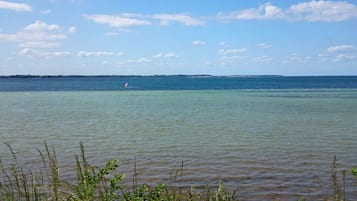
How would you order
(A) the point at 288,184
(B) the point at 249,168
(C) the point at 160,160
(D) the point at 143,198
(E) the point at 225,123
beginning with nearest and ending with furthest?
(D) the point at 143,198, (A) the point at 288,184, (B) the point at 249,168, (C) the point at 160,160, (E) the point at 225,123

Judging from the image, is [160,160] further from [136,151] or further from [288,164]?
[288,164]

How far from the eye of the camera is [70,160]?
14812 millimetres

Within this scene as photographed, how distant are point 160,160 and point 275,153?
4445 mm

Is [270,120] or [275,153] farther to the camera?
[270,120]

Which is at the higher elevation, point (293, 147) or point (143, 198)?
point (143, 198)

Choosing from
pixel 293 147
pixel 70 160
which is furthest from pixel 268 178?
pixel 70 160

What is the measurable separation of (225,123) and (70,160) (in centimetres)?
1276

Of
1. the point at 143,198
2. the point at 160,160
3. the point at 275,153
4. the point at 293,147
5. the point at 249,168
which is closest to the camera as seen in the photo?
the point at 143,198

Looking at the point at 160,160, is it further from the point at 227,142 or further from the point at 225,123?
the point at 225,123

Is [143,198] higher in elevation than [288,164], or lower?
higher

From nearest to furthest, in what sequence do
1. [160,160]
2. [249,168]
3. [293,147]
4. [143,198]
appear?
[143,198]
[249,168]
[160,160]
[293,147]

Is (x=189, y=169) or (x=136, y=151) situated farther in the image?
(x=136, y=151)

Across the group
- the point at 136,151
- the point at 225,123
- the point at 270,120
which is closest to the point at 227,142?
the point at 136,151

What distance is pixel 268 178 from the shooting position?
1225cm
